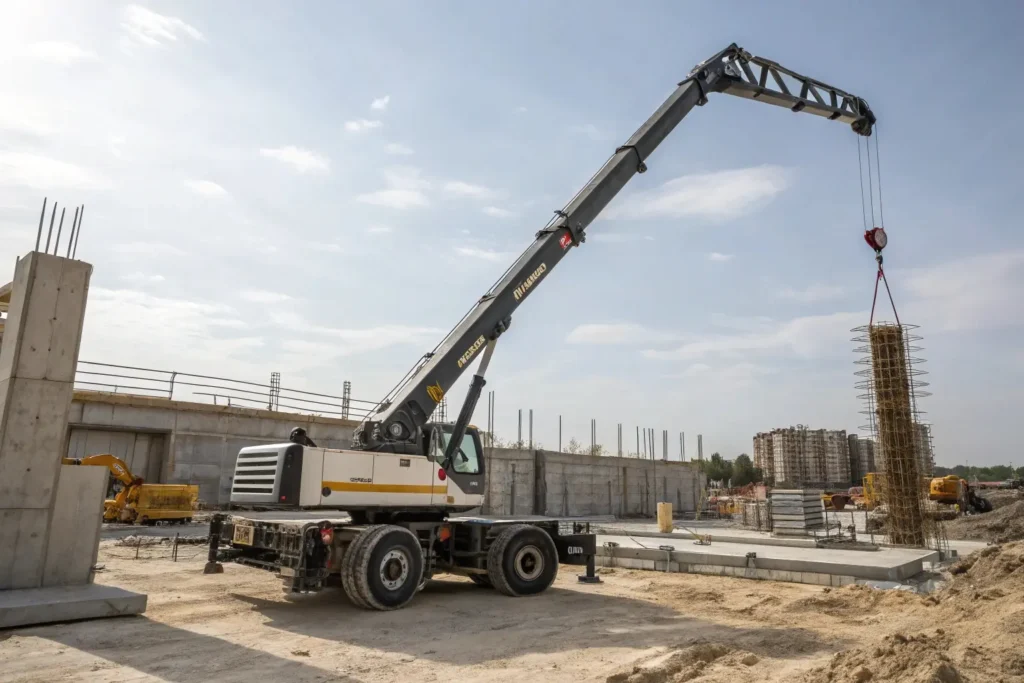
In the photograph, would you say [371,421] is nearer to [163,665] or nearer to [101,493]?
[101,493]

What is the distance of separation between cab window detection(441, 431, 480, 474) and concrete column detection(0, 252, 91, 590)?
17.0 ft

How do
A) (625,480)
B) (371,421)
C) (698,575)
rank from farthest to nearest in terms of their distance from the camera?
(625,480), (698,575), (371,421)

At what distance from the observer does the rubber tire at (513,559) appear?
10.6 metres

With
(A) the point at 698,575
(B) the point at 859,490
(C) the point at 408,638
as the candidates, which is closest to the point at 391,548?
(C) the point at 408,638

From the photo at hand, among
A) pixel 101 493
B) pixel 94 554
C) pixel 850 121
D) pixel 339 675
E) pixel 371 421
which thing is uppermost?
pixel 850 121

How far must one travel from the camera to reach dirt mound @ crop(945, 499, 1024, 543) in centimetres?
1958

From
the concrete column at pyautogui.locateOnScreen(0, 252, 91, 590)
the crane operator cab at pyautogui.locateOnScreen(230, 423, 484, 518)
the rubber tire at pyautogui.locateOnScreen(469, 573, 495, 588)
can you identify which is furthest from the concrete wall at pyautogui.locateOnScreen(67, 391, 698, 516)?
the rubber tire at pyautogui.locateOnScreen(469, 573, 495, 588)

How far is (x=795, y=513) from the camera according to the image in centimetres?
1838

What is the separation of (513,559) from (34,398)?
6.92 metres

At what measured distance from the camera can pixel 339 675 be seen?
6.26 meters

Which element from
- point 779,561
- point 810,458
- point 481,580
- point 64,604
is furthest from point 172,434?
point 810,458

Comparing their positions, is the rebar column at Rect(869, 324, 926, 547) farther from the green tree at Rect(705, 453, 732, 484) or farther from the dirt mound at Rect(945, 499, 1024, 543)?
the green tree at Rect(705, 453, 732, 484)

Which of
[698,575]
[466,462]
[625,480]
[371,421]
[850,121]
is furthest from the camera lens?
[625,480]

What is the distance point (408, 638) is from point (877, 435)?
14537mm
